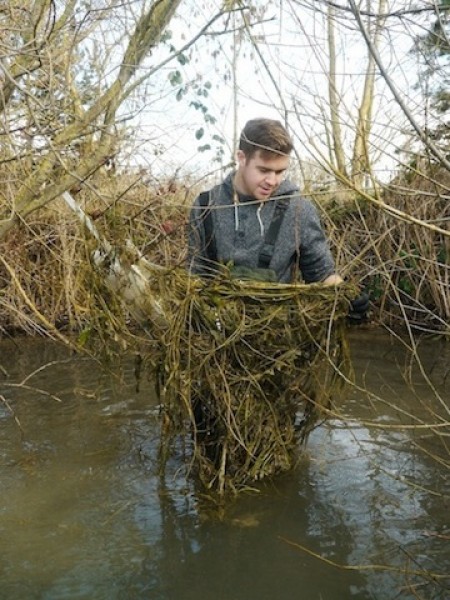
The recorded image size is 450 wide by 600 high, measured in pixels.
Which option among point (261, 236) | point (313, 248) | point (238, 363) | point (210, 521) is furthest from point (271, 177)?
point (210, 521)

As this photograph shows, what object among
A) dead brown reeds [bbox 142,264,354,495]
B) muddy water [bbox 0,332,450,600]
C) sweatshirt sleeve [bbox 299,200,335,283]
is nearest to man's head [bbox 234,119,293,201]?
sweatshirt sleeve [bbox 299,200,335,283]

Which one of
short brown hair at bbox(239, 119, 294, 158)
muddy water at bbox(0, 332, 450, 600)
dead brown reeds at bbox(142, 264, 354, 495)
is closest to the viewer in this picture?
muddy water at bbox(0, 332, 450, 600)

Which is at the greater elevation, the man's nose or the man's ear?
the man's ear

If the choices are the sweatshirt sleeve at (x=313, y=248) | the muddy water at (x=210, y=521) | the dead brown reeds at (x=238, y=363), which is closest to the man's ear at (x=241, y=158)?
the sweatshirt sleeve at (x=313, y=248)

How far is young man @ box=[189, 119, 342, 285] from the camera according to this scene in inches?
163

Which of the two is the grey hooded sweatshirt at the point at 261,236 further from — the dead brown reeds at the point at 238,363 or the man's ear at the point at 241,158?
the dead brown reeds at the point at 238,363

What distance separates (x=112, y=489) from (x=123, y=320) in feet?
3.27

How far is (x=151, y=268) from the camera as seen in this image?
4047mm

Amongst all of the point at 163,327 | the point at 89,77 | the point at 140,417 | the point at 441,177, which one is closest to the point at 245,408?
the point at 163,327

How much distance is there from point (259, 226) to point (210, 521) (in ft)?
5.71

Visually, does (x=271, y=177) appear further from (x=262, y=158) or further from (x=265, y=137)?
(x=265, y=137)

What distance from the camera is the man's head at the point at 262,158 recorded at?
4027 millimetres

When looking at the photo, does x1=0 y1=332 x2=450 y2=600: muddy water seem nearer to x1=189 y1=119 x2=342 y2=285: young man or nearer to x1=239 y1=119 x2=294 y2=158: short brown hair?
x1=189 y1=119 x2=342 y2=285: young man

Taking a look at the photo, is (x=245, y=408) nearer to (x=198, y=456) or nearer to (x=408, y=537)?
(x=198, y=456)
